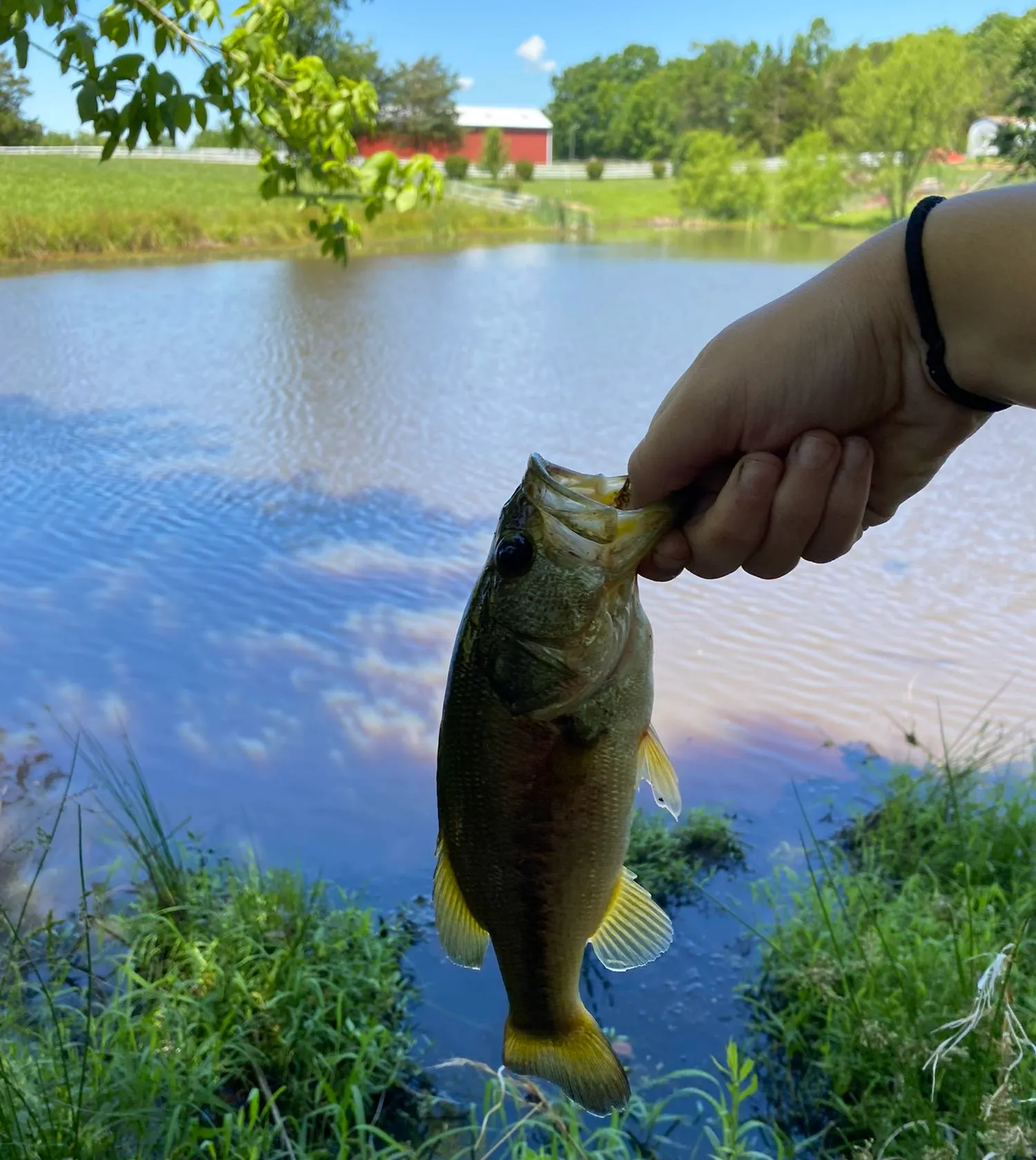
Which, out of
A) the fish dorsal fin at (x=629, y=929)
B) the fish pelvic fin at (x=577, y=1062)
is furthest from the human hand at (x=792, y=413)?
the fish pelvic fin at (x=577, y=1062)

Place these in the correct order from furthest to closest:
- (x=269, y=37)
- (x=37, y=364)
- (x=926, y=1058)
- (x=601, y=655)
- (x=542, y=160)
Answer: (x=542, y=160), (x=37, y=364), (x=269, y=37), (x=926, y=1058), (x=601, y=655)

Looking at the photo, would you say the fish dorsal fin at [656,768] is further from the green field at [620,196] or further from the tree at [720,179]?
the tree at [720,179]

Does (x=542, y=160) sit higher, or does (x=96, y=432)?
(x=542, y=160)

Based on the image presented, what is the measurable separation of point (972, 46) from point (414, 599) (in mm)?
14763

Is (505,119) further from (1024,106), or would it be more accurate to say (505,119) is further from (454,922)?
(454,922)

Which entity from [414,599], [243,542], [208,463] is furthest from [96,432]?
[414,599]

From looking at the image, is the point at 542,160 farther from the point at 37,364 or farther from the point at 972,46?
the point at 37,364

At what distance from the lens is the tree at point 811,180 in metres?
26.0

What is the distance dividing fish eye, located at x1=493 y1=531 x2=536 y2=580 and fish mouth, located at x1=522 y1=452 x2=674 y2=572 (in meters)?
0.05

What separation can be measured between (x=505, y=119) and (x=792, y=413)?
113 ft

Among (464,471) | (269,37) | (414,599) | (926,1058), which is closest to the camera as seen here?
(926,1058)

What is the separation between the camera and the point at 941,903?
2.94 m

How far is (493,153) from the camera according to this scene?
30000 mm

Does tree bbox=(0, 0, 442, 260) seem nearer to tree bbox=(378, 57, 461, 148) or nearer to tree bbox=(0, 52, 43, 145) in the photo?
tree bbox=(0, 52, 43, 145)
